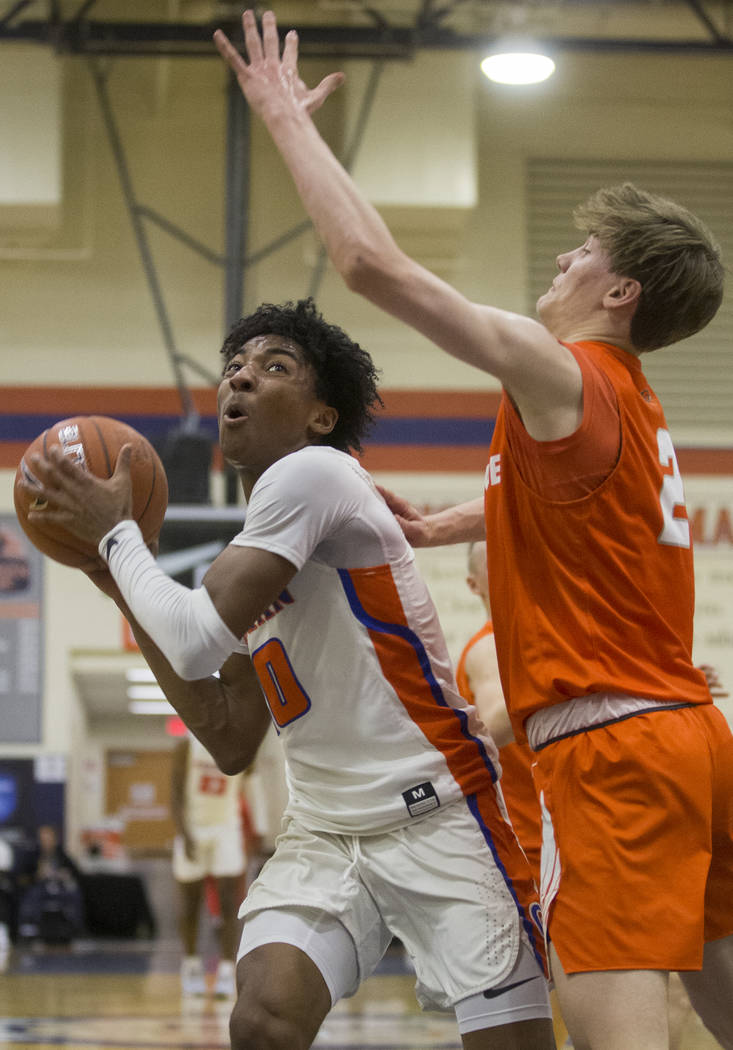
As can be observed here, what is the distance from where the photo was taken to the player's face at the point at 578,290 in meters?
2.51

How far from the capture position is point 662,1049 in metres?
2.12

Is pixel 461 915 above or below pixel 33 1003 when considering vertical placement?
above

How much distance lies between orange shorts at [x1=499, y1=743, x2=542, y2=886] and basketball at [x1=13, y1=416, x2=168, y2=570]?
1.28 m

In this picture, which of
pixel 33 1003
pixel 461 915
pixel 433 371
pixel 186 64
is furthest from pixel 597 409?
pixel 186 64

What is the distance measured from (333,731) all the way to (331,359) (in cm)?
83

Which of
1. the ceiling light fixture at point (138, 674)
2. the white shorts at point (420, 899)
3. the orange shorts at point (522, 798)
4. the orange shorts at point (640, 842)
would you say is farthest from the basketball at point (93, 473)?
the ceiling light fixture at point (138, 674)

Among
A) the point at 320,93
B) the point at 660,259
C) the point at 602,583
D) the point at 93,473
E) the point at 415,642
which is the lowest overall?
the point at 415,642

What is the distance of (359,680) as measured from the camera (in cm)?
266

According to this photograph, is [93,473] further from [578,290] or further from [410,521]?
[578,290]

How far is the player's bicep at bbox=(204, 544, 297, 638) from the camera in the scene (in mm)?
2408

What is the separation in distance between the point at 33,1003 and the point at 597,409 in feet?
21.1

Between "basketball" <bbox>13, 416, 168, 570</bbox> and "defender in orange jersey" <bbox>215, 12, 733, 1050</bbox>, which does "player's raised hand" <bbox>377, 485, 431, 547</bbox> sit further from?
"defender in orange jersey" <bbox>215, 12, 733, 1050</bbox>

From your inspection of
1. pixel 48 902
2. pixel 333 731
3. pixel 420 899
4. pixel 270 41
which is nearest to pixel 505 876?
pixel 420 899

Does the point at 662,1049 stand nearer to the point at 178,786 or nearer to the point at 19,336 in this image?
the point at 178,786
